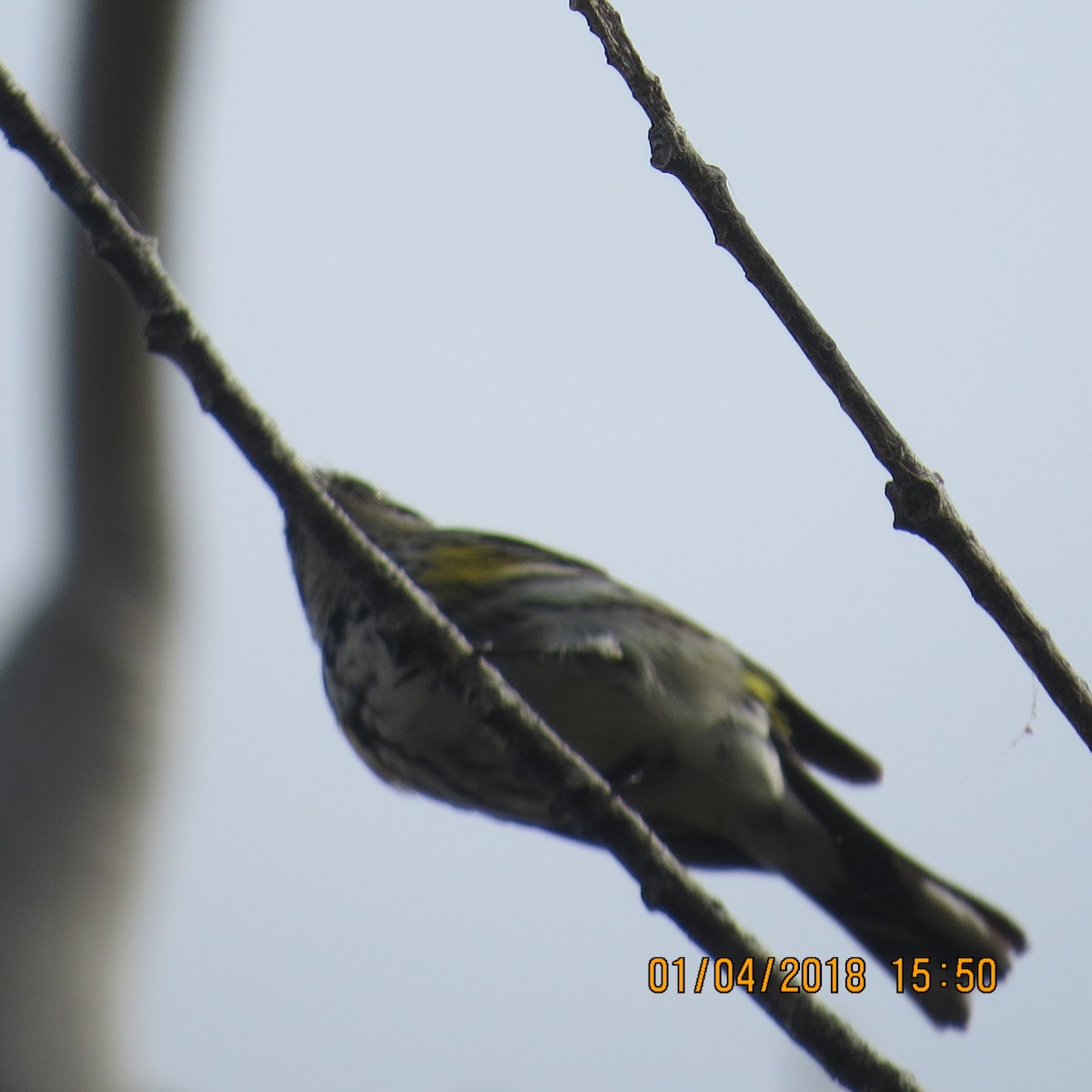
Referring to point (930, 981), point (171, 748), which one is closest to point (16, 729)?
point (171, 748)

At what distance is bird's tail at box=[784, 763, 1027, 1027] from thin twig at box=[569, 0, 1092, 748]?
1496 mm

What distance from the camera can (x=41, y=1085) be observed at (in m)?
3.38

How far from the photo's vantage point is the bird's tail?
279cm

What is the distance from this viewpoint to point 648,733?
267 cm

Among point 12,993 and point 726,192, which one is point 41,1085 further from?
point 726,192

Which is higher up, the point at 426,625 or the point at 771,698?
the point at 771,698

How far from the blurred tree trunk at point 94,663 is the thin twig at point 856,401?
2388mm

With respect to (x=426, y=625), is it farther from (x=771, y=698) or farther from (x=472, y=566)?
(x=771, y=698)

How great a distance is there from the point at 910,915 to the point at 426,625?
65.3 inches
